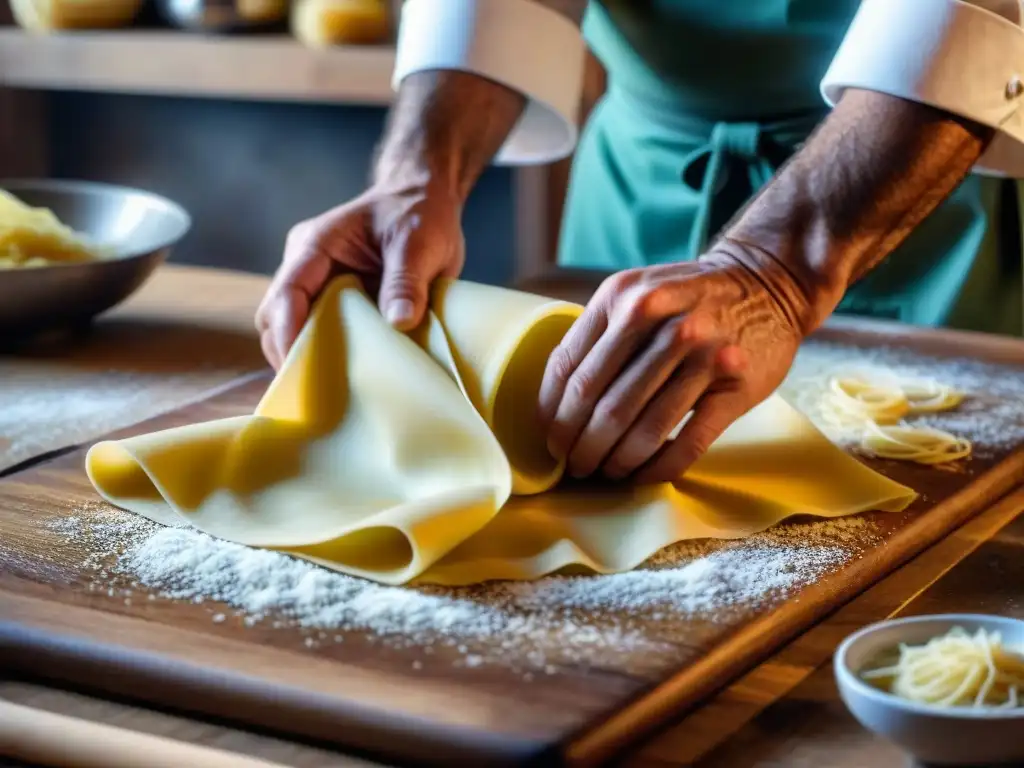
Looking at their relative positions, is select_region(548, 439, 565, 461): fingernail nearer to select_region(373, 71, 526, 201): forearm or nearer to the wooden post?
select_region(373, 71, 526, 201): forearm

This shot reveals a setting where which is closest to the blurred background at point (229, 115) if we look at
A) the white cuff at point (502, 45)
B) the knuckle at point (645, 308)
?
the white cuff at point (502, 45)

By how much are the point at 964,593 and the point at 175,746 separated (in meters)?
0.56

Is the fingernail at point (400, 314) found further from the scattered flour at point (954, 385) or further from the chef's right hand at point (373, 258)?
the scattered flour at point (954, 385)

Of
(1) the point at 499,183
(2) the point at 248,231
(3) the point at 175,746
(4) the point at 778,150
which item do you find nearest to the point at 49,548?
(3) the point at 175,746

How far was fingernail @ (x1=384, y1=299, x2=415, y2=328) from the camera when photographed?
1.27 metres

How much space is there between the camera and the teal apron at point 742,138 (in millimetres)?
1635

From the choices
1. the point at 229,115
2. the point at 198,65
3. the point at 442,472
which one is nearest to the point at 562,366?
the point at 442,472

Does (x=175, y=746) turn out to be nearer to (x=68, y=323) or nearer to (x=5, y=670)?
(x=5, y=670)

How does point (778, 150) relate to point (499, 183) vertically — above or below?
above

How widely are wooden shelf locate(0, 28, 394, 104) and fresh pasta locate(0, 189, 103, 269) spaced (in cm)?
131

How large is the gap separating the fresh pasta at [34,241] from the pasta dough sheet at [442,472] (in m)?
0.48

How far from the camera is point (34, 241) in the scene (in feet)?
5.20

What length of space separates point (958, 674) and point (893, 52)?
2.55 feet

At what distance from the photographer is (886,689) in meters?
0.72
